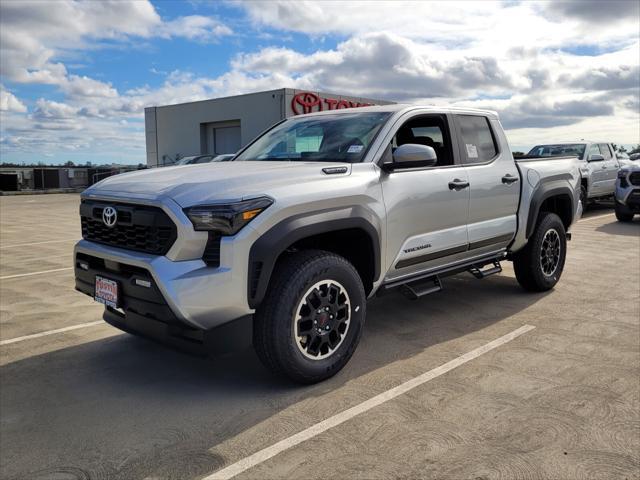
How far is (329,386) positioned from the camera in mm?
3799

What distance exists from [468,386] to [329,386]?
91 centimetres

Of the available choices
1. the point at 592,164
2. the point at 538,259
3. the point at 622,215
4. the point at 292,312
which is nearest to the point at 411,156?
the point at 292,312

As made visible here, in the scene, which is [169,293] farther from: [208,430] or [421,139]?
[421,139]

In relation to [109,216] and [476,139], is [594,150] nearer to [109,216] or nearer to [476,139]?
[476,139]

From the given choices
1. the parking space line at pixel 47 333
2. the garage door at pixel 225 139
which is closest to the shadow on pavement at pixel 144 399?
the parking space line at pixel 47 333

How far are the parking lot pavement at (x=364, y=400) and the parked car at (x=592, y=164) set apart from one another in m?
9.61

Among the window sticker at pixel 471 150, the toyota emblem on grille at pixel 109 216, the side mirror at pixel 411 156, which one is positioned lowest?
the toyota emblem on grille at pixel 109 216

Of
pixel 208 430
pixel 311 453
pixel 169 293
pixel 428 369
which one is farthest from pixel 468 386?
pixel 169 293

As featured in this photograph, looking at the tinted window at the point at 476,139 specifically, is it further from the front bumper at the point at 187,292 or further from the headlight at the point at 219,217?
the front bumper at the point at 187,292

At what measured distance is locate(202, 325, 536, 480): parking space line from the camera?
283 centimetres

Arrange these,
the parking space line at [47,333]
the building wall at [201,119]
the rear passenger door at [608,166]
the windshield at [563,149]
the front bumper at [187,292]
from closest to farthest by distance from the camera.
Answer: the front bumper at [187,292] < the parking space line at [47,333] < the windshield at [563,149] < the rear passenger door at [608,166] < the building wall at [201,119]

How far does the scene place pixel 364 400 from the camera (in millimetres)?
3566

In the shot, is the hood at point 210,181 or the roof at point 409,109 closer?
the hood at point 210,181

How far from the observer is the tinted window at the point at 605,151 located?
15.3 m
